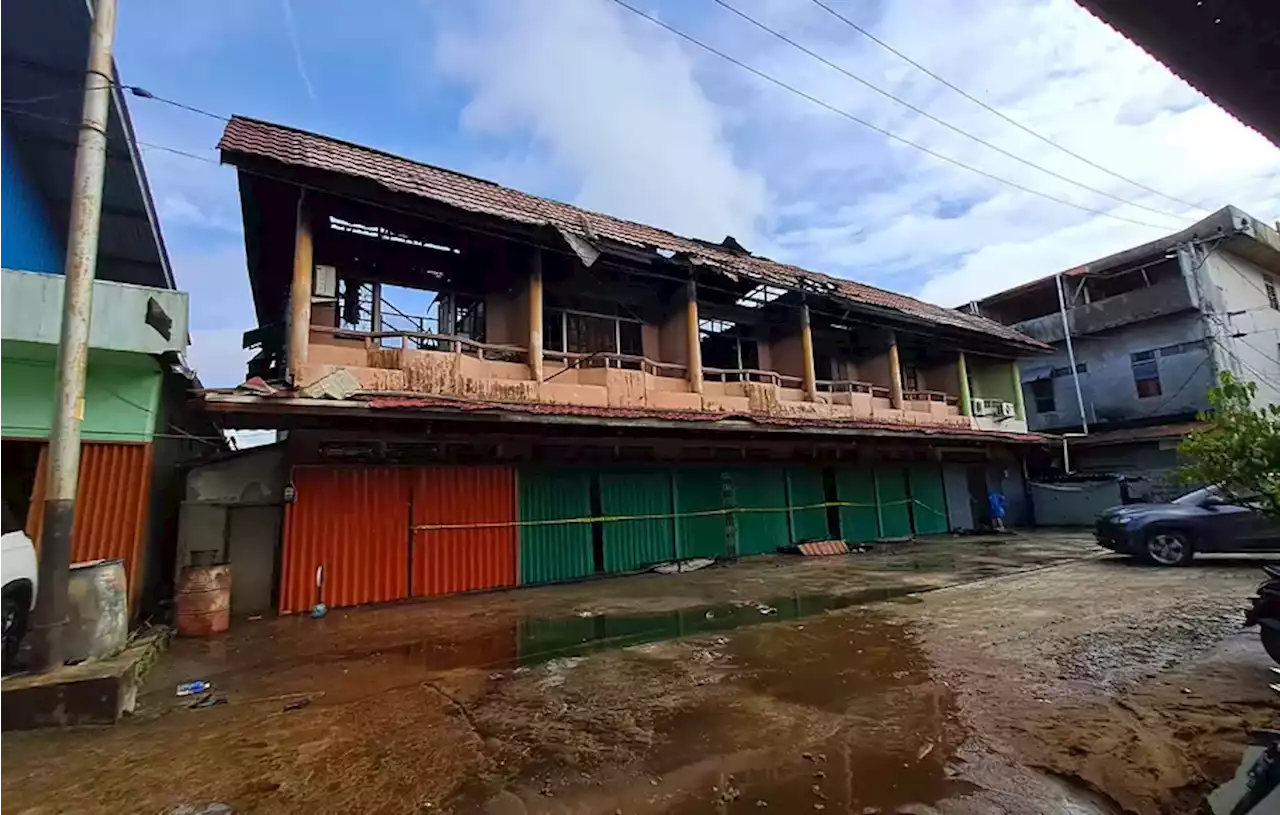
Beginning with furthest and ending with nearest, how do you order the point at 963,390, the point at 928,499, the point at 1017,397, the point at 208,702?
the point at 1017,397 < the point at 963,390 < the point at 928,499 < the point at 208,702

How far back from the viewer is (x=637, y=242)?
11523mm

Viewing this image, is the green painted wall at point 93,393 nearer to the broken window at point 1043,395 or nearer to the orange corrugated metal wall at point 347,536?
the orange corrugated metal wall at point 347,536

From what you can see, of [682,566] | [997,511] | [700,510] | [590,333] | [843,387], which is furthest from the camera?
[997,511]

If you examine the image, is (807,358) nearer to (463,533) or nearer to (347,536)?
(463,533)

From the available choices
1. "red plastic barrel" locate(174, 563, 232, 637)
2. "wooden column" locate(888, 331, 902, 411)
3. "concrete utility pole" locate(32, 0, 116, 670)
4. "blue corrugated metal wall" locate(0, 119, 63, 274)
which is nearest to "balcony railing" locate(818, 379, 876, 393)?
"wooden column" locate(888, 331, 902, 411)

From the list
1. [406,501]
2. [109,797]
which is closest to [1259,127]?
[109,797]

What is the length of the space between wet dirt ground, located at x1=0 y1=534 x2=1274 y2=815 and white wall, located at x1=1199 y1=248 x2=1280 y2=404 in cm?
1765

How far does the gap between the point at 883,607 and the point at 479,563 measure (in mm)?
6031

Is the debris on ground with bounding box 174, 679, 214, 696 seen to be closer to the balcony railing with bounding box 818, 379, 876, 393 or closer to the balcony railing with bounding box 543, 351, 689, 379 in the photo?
the balcony railing with bounding box 543, 351, 689, 379

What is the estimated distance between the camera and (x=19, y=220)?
338 inches

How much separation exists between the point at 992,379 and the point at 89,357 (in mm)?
22491

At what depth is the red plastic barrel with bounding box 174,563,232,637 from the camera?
679 centimetres

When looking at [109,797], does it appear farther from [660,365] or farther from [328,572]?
[660,365]

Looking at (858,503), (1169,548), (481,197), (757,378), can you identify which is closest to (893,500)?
(858,503)
